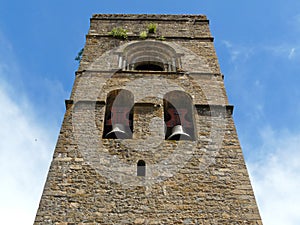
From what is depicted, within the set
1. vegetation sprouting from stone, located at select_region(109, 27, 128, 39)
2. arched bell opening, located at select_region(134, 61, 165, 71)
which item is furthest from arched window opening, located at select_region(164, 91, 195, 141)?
vegetation sprouting from stone, located at select_region(109, 27, 128, 39)

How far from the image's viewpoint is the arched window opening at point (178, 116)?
794cm

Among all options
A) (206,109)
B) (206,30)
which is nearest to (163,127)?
Result: (206,109)

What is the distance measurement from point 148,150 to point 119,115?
62.7 inches

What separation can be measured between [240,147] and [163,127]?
157cm

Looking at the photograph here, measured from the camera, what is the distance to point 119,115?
28.3ft

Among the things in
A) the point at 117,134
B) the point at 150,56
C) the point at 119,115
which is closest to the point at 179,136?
the point at 117,134

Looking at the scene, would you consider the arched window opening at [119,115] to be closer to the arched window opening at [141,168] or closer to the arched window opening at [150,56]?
the arched window opening at [141,168]

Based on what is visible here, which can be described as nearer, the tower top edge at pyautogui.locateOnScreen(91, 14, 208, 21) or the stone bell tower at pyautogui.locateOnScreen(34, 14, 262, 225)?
the stone bell tower at pyautogui.locateOnScreen(34, 14, 262, 225)

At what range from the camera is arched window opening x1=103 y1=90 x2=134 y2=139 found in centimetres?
782

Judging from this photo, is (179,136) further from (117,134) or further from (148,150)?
(117,134)

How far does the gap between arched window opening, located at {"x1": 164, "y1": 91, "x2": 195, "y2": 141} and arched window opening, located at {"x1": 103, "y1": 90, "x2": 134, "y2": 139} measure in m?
0.82

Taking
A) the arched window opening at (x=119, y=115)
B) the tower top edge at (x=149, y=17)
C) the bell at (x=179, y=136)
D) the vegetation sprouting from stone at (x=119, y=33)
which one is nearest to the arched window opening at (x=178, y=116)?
the bell at (x=179, y=136)

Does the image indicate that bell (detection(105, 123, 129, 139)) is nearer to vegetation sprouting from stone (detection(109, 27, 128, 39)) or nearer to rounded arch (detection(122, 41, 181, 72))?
rounded arch (detection(122, 41, 181, 72))

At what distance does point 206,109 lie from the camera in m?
8.58
